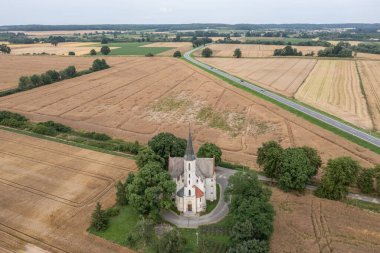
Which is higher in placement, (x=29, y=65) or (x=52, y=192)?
(x=29, y=65)

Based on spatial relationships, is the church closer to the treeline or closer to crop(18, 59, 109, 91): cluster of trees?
the treeline

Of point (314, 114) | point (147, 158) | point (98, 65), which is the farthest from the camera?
point (98, 65)

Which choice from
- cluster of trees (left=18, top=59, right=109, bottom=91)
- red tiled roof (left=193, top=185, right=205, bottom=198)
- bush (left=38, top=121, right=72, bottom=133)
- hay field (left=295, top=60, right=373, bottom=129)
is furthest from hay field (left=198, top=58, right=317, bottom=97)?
bush (left=38, top=121, right=72, bottom=133)

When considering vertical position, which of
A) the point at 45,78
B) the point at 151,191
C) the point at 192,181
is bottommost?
the point at 151,191

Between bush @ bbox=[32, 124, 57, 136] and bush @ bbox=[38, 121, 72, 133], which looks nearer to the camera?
bush @ bbox=[32, 124, 57, 136]

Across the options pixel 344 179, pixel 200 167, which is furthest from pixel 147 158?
pixel 344 179

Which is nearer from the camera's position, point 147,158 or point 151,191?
point 151,191

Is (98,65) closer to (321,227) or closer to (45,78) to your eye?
(45,78)
